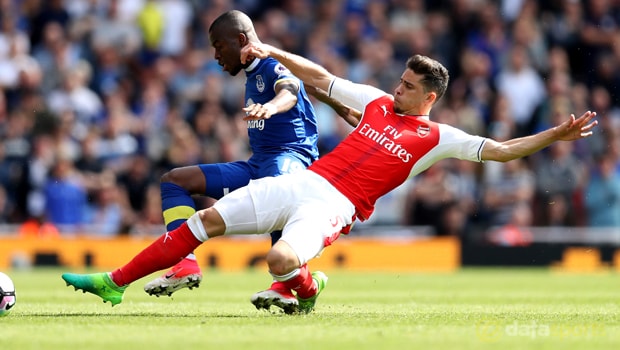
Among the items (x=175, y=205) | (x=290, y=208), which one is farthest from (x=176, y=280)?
(x=290, y=208)

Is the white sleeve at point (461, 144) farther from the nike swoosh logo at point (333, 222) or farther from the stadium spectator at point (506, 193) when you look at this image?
the stadium spectator at point (506, 193)

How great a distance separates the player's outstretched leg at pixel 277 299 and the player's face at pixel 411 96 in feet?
5.27

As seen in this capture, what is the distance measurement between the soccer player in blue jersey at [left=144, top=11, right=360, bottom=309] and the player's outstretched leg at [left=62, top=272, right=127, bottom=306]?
689 millimetres

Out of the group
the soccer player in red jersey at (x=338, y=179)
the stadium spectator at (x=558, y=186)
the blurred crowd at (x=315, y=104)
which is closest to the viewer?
the soccer player in red jersey at (x=338, y=179)

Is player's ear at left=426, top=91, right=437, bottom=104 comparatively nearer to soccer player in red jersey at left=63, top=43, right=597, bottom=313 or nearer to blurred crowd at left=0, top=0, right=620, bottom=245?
soccer player in red jersey at left=63, top=43, right=597, bottom=313

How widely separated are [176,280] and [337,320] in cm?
141

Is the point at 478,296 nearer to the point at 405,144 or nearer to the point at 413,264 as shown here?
the point at 405,144

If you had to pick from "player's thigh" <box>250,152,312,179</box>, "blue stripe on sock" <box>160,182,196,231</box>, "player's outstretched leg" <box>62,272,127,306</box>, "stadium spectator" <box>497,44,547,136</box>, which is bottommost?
"player's outstretched leg" <box>62,272,127,306</box>

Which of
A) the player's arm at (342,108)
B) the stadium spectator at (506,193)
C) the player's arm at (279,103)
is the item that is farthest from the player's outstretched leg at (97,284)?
the stadium spectator at (506,193)

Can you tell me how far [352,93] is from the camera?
8359 millimetres

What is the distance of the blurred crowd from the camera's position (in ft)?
59.1

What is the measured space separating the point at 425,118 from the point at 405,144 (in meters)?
0.30

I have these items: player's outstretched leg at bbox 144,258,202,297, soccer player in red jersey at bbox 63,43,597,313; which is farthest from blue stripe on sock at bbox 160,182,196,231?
soccer player in red jersey at bbox 63,43,597,313

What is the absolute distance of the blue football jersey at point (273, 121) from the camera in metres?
9.03
